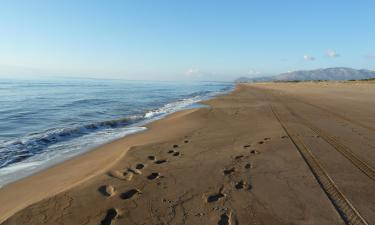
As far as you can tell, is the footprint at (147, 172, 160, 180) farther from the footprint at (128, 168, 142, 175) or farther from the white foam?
the white foam

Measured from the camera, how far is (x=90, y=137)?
39.7ft

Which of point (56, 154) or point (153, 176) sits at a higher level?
point (153, 176)

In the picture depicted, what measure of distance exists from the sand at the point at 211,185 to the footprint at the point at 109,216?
0.05ft

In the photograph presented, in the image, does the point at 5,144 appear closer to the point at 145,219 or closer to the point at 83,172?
the point at 83,172

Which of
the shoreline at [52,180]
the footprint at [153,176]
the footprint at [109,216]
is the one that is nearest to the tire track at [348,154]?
the footprint at [153,176]

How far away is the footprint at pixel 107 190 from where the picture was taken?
506 centimetres

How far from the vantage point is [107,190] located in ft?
17.1

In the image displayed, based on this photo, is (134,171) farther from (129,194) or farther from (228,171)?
(228,171)

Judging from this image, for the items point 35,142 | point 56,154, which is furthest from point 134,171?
point 35,142

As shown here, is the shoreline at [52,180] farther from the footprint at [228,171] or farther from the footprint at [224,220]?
the footprint at [224,220]

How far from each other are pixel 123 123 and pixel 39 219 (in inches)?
466

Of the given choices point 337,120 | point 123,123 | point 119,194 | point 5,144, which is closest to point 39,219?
point 119,194

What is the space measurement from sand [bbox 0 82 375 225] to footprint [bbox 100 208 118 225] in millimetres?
16

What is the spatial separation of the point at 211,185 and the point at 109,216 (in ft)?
6.62
